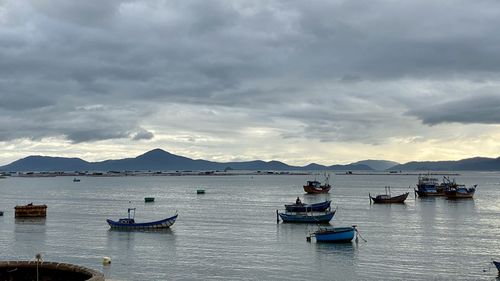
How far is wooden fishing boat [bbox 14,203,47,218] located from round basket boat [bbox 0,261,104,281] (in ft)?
204

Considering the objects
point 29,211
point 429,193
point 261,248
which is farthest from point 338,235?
point 429,193

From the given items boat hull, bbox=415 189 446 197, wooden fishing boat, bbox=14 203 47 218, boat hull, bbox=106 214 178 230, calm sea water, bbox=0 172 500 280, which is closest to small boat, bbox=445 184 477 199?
boat hull, bbox=415 189 446 197

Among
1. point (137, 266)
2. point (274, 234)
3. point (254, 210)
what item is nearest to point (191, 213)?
point (254, 210)

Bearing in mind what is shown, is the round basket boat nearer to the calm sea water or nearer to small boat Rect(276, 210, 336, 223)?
the calm sea water

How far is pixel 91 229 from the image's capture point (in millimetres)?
71625

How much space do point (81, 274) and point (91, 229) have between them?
47202 millimetres

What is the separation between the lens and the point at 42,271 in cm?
2844

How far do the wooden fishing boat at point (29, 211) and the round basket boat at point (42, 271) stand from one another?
62.1 meters

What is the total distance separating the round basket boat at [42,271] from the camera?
2689cm

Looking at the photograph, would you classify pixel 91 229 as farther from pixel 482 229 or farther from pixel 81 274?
pixel 482 229

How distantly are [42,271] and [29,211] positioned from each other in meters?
64.0

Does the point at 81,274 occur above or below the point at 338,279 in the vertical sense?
above

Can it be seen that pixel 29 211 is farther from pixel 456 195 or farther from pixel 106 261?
pixel 456 195

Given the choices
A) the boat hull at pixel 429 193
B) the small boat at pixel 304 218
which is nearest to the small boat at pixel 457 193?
the boat hull at pixel 429 193
